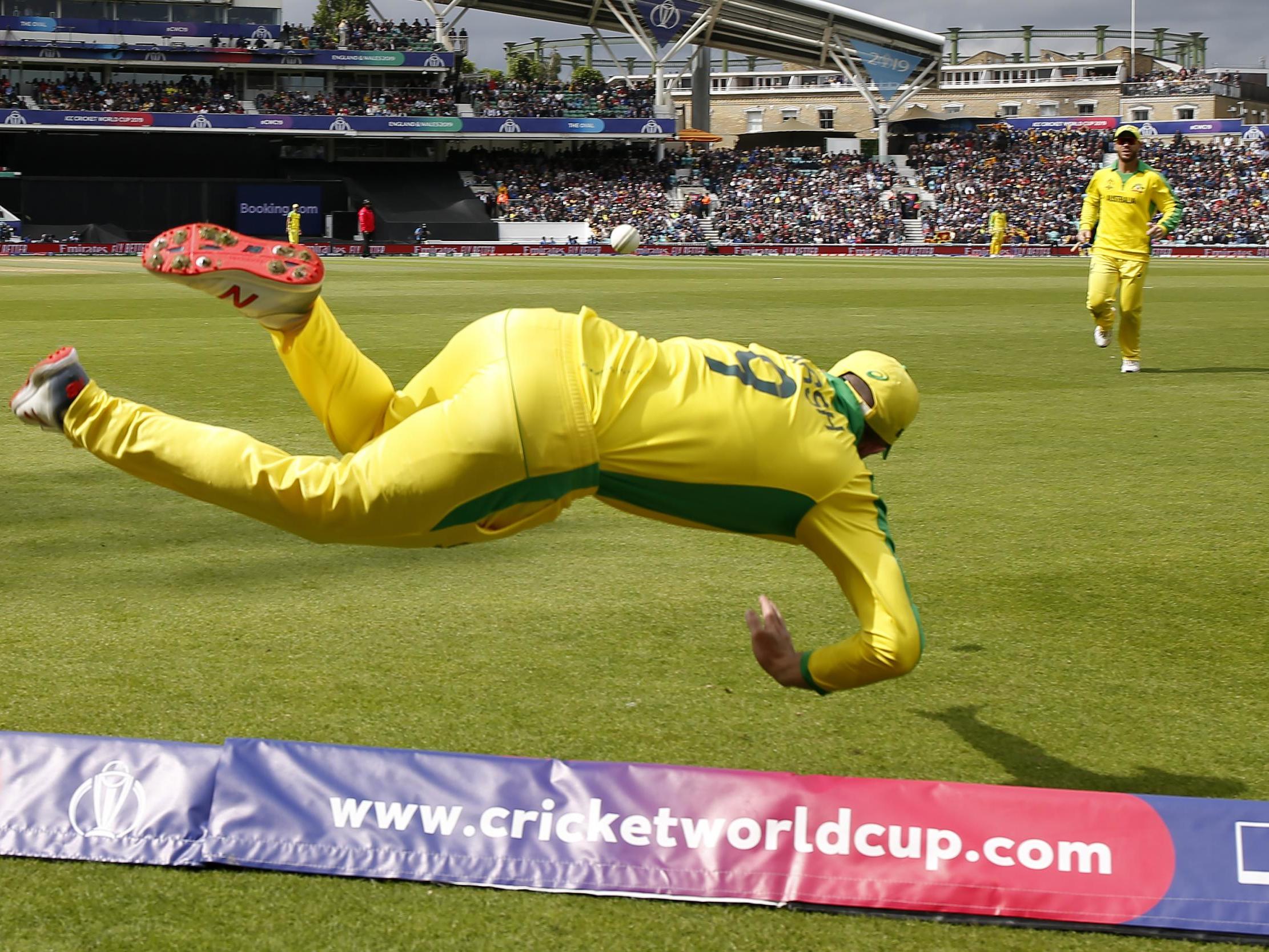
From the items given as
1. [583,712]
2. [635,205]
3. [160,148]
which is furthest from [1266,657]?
[160,148]

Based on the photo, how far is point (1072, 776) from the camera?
13.5ft

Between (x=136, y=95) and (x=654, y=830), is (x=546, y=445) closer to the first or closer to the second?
(x=654, y=830)

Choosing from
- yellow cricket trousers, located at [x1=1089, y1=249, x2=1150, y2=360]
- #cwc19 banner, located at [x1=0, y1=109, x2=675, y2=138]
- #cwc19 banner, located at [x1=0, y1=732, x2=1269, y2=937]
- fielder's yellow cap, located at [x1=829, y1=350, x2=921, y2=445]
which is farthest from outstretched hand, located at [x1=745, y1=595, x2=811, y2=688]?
#cwc19 banner, located at [x1=0, y1=109, x2=675, y2=138]

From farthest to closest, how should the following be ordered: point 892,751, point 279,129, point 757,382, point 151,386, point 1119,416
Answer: point 279,129, point 151,386, point 1119,416, point 892,751, point 757,382

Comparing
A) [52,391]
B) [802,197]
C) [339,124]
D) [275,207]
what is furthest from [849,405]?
[339,124]

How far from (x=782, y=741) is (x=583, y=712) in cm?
67

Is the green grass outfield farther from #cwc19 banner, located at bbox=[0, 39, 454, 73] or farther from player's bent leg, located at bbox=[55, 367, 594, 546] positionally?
#cwc19 banner, located at bbox=[0, 39, 454, 73]

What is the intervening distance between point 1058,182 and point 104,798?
59.8 m

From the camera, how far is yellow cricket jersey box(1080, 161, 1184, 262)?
1362 centimetres

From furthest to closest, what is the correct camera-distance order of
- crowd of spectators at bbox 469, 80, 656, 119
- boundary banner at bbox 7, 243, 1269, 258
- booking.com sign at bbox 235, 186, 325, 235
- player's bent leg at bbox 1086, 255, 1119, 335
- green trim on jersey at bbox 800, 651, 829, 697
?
1. crowd of spectators at bbox 469, 80, 656, 119
2. booking.com sign at bbox 235, 186, 325, 235
3. boundary banner at bbox 7, 243, 1269, 258
4. player's bent leg at bbox 1086, 255, 1119, 335
5. green trim on jersey at bbox 800, 651, 829, 697

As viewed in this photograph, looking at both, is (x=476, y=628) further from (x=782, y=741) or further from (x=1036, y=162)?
(x=1036, y=162)

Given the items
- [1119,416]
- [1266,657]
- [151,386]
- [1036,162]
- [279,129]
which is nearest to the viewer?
[1266,657]

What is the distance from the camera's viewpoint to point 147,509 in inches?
296

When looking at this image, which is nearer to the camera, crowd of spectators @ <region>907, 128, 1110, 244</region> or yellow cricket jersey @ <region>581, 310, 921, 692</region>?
yellow cricket jersey @ <region>581, 310, 921, 692</region>
